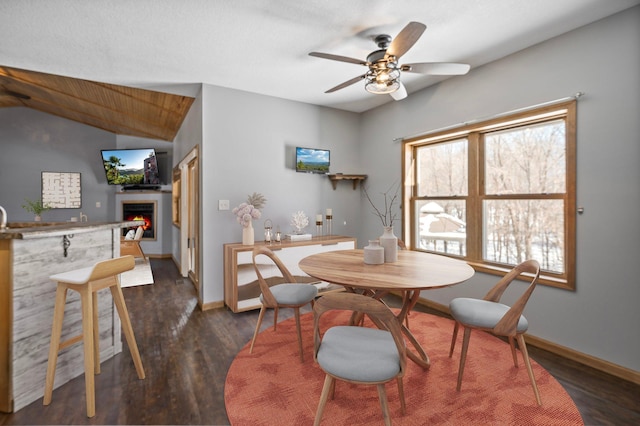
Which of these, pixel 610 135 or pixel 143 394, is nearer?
pixel 143 394

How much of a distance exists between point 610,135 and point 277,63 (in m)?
2.83

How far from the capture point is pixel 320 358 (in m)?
1.45

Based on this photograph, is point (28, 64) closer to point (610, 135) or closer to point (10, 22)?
point (10, 22)

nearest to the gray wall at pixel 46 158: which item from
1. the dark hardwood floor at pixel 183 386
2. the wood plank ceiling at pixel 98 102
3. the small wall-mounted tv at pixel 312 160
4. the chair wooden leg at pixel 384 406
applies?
the wood plank ceiling at pixel 98 102

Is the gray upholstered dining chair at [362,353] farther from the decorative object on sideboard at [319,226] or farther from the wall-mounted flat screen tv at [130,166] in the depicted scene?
the wall-mounted flat screen tv at [130,166]

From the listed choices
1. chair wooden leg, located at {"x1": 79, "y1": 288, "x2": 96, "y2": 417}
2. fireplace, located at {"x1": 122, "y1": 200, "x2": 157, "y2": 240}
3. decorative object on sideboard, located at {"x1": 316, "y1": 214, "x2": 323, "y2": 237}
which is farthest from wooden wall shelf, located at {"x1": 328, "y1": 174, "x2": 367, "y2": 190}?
fireplace, located at {"x1": 122, "y1": 200, "x2": 157, "y2": 240}

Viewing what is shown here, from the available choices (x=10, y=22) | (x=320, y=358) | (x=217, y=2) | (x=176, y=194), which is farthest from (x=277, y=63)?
(x=176, y=194)

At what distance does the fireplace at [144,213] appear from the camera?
271 inches

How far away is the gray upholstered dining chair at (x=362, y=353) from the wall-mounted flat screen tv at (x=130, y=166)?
21.5 ft

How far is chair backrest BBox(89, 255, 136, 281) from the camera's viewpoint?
171 centimetres

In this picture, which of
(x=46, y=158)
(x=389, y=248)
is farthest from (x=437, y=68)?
(x=46, y=158)

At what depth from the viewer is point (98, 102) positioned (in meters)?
4.64

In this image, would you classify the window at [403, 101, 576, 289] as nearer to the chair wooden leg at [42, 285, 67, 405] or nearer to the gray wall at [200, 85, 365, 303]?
the gray wall at [200, 85, 365, 303]

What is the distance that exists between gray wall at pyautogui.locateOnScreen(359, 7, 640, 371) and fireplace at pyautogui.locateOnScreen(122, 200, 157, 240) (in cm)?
714
